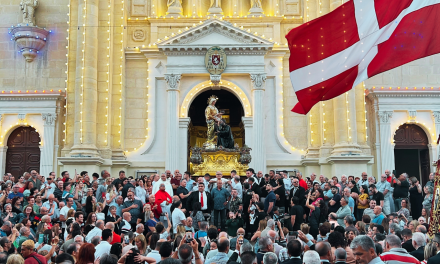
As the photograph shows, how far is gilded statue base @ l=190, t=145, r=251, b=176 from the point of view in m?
24.2

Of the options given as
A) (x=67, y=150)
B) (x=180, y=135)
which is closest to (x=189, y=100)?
(x=180, y=135)

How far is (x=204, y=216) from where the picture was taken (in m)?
17.1

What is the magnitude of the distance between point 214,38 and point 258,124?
15.5 feet

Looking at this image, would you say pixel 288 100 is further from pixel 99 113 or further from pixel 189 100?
pixel 99 113

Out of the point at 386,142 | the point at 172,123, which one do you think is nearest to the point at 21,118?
the point at 172,123

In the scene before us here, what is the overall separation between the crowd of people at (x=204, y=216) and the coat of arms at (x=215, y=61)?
8.07m

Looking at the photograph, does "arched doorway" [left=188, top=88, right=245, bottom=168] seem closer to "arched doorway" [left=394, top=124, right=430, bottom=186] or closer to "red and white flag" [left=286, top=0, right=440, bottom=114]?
"arched doorway" [left=394, top=124, right=430, bottom=186]

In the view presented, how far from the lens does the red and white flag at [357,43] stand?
816 cm

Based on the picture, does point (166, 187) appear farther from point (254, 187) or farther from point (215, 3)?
point (215, 3)

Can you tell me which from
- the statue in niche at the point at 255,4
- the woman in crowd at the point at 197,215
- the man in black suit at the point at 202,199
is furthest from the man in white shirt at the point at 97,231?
the statue in niche at the point at 255,4

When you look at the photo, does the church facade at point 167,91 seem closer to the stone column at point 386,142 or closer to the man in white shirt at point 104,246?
the stone column at point 386,142

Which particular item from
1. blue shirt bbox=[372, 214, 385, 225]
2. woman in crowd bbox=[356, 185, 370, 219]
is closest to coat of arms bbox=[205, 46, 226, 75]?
woman in crowd bbox=[356, 185, 370, 219]

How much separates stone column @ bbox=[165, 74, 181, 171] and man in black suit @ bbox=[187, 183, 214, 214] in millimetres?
8647

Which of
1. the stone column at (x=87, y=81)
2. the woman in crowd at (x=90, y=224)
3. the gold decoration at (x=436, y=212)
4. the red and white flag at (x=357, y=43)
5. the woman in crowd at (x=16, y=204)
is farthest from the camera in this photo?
the stone column at (x=87, y=81)
